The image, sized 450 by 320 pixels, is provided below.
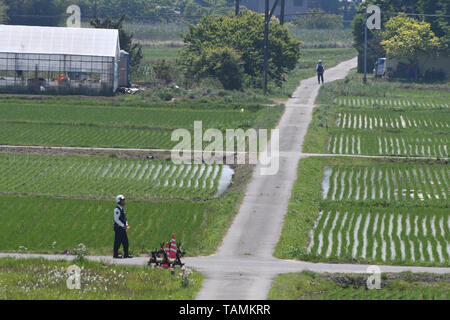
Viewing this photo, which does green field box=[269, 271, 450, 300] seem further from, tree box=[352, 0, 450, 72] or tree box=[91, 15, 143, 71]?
tree box=[352, 0, 450, 72]

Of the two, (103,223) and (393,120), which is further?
(393,120)

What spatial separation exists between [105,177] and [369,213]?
38.9 feet

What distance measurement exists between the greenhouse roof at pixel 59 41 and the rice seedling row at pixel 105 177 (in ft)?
82.4

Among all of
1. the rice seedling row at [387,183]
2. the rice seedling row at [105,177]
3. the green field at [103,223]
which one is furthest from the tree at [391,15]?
the green field at [103,223]

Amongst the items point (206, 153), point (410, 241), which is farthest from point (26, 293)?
point (206, 153)

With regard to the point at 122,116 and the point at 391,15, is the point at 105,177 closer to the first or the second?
the point at 122,116

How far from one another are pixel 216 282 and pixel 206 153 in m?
21.5

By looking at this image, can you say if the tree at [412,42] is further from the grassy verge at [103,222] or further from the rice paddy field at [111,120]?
the grassy verge at [103,222]

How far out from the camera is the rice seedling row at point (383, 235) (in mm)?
26312

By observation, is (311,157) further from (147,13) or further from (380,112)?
(147,13)

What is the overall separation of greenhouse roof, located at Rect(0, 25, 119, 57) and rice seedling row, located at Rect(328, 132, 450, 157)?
2371cm

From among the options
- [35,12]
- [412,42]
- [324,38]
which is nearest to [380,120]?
[412,42]

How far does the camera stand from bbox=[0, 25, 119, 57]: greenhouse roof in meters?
65.2

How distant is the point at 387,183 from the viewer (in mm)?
37438
